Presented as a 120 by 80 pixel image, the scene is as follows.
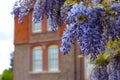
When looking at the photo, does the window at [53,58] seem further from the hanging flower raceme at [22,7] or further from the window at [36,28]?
the hanging flower raceme at [22,7]

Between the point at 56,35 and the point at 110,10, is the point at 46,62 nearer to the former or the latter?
the point at 56,35

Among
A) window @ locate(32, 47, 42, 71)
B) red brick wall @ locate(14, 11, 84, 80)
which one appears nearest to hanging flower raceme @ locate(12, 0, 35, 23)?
red brick wall @ locate(14, 11, 84, 80)

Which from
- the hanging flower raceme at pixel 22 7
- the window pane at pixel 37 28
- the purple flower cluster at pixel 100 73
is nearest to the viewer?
the hanging flower raceme at pixel 22 7

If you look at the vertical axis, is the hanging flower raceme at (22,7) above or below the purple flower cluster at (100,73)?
above

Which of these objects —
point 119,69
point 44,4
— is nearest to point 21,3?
point 44,4

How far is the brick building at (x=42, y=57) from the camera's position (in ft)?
75.5

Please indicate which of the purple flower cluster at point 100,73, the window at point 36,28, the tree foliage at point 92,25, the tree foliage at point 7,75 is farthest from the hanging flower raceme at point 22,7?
the tree foliage at point 7,75

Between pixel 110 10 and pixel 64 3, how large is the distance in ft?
2.79

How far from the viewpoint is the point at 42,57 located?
24.5 meters

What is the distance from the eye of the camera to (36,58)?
24719 mm

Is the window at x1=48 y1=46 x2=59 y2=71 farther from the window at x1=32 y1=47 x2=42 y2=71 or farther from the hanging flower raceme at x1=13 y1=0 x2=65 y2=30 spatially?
the hanging flower raceme at x1=13 y1=0 x2=65 y2=30

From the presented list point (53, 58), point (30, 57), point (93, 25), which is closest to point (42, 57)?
point (53, 58)

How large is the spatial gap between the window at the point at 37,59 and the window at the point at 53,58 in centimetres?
70

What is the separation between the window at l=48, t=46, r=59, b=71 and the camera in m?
23.9
